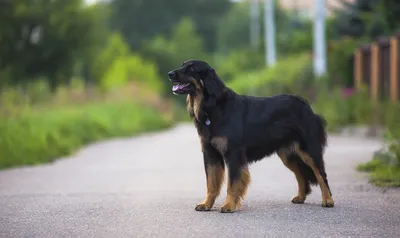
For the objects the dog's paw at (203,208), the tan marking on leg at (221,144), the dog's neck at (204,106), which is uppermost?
the dog's neck at (204,106)

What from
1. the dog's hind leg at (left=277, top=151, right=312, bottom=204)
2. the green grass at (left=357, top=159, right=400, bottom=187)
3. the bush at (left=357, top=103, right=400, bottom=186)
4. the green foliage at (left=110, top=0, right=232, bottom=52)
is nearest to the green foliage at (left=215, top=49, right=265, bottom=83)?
the green foliage at (left=110, top=0, right=232, bottom=52)

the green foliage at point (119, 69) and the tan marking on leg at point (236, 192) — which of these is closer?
the tan marking on leg at point (236, 192)

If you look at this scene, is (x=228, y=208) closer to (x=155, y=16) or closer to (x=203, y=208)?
(x=203, y=208)

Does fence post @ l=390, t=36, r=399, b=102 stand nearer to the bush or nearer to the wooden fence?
the wooden fence

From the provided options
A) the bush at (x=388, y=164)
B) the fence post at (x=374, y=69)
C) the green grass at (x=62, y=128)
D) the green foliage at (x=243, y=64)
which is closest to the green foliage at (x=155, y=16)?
the green foliage at (x=243, y=64)

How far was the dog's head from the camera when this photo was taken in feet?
25.5

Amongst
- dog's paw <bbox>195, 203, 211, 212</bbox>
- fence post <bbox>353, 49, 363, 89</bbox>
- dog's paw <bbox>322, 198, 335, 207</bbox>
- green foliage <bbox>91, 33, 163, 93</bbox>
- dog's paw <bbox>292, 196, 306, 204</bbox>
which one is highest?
dog's paw <bbox>195, 203, 211, 212</bbox>

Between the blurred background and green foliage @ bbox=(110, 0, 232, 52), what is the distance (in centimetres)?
189

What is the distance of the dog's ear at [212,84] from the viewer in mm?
7805

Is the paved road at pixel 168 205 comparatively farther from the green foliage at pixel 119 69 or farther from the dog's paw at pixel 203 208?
the green foliage at pixel 119 69

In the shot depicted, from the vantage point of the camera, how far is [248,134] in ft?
26.0

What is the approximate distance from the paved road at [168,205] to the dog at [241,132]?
0.26 m

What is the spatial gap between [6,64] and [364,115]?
2110 cm

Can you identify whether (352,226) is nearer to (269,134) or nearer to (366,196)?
(269,134)
